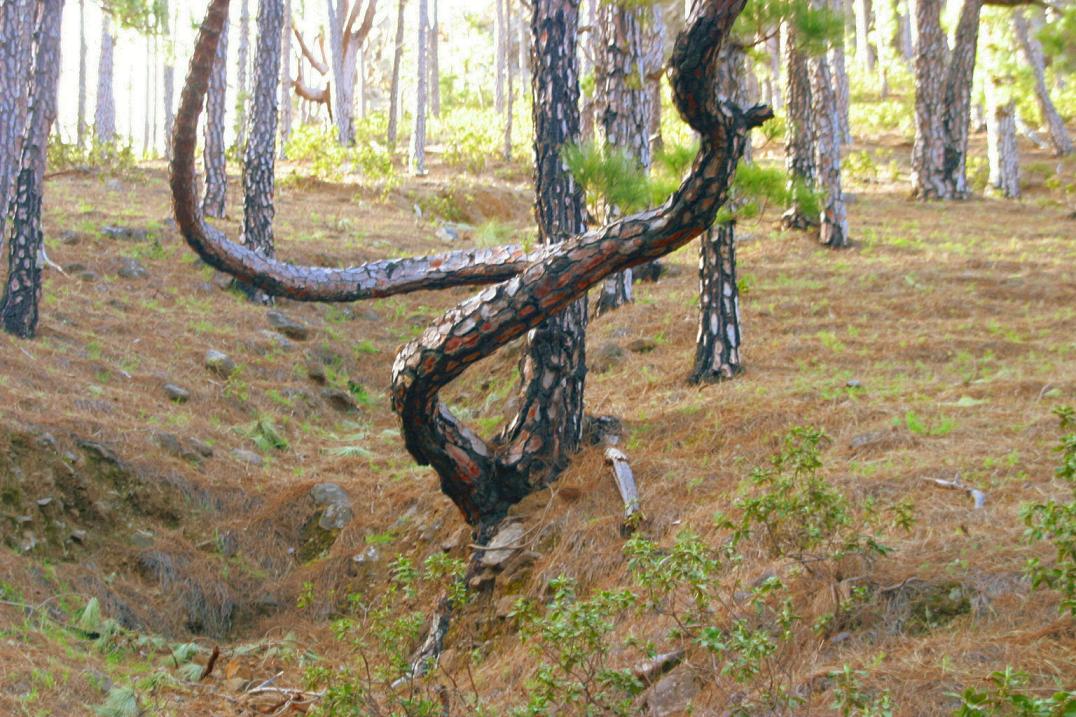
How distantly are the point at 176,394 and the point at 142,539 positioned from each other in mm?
2823

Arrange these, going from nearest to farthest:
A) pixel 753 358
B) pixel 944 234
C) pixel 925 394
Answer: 1. pixel 925 394
2. pixel 753 358
3. pixel 944 234

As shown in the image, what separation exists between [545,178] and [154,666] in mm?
3779

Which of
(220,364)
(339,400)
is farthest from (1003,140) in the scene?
(220,364)

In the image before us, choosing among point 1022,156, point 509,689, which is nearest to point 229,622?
point 509,689

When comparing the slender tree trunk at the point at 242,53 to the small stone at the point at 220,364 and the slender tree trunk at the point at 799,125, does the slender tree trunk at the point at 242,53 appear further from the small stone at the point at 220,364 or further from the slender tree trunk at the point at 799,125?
the small stone at the point at 220,364

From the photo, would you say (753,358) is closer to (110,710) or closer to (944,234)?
(110,710)

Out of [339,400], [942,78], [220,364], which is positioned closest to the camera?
[220,364]

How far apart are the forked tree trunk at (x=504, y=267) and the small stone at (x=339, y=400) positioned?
472 centimetres

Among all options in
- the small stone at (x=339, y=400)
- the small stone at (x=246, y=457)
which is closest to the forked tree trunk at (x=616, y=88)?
the small stone at (x=339, y=400)

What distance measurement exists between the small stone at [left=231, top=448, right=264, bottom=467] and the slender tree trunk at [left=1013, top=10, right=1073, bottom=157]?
14.1 metres

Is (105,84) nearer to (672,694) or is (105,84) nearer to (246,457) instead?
(246,457)

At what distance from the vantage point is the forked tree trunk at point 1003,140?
1944 cm

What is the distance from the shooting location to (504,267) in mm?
5715

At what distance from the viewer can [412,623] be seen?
15.6 feet
